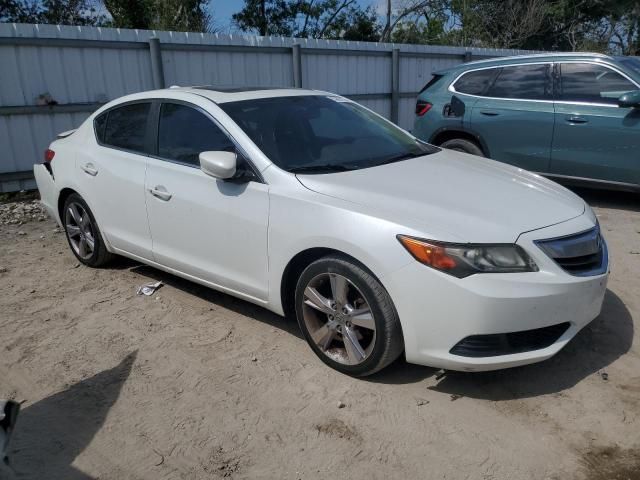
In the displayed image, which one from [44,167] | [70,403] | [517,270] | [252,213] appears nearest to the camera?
[517,270]

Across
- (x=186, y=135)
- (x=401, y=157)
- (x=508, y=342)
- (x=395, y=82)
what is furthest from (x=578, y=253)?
(x=395, y=82)

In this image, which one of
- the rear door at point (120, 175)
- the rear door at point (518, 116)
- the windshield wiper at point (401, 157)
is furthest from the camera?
the rear door at point (518, 116)

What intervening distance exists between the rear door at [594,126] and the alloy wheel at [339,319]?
4409mm

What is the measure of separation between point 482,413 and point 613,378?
2.80ft

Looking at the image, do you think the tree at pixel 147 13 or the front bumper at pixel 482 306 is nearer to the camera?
the front bumper at pixel 482 306

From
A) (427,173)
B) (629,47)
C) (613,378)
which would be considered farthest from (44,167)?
(629,47)

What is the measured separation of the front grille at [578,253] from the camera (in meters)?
3.02

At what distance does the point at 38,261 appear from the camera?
5629 mm

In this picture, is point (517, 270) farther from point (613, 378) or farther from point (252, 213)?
point (252, 213)

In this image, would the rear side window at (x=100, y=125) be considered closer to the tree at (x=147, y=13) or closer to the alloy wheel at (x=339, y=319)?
the alloy wheel at (x=339, y=319)

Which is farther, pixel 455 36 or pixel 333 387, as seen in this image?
pixel 455 36

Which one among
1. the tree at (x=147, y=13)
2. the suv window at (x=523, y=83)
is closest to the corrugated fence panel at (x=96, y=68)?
the suv window at (x=523, y=83)

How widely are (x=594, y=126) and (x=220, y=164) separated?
4.61m

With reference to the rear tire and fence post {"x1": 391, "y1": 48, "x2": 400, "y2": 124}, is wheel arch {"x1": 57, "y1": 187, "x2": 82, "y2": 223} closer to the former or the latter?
the rear tire
